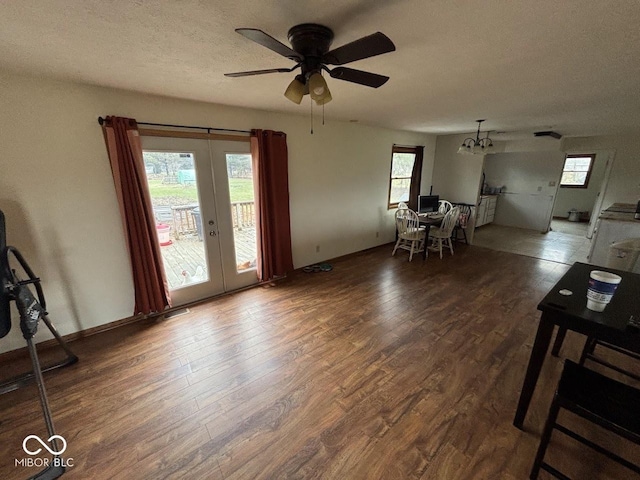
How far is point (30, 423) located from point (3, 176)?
71.7 inches

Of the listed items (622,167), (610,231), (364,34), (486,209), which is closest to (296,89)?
(364,34)

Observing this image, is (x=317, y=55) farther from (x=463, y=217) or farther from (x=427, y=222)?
(x=463, y=217)

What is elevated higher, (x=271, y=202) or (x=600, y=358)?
(x=271, y=202)

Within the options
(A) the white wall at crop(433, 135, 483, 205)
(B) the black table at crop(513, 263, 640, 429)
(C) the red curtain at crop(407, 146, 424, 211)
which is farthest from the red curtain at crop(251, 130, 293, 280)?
(A) the white wall at crop(433, 135, 483, 205)

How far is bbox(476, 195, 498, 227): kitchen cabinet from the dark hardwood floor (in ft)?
13.8

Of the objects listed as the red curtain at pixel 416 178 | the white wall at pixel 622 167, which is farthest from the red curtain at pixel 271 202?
the white wall at pixel 622 167

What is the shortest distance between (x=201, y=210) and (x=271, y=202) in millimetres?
889

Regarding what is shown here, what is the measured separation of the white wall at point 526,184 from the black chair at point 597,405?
689 cm

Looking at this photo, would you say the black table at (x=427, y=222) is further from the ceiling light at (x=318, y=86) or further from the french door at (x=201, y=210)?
the ceiling light at (x=318, y=86)

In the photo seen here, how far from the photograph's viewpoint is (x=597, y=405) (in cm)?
119

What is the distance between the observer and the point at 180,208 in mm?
2910

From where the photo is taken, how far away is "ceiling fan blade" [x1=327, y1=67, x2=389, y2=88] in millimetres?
1393

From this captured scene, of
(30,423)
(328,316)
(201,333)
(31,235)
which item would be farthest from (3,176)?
(328,316)

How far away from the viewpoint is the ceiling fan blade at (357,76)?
4.57 ft
